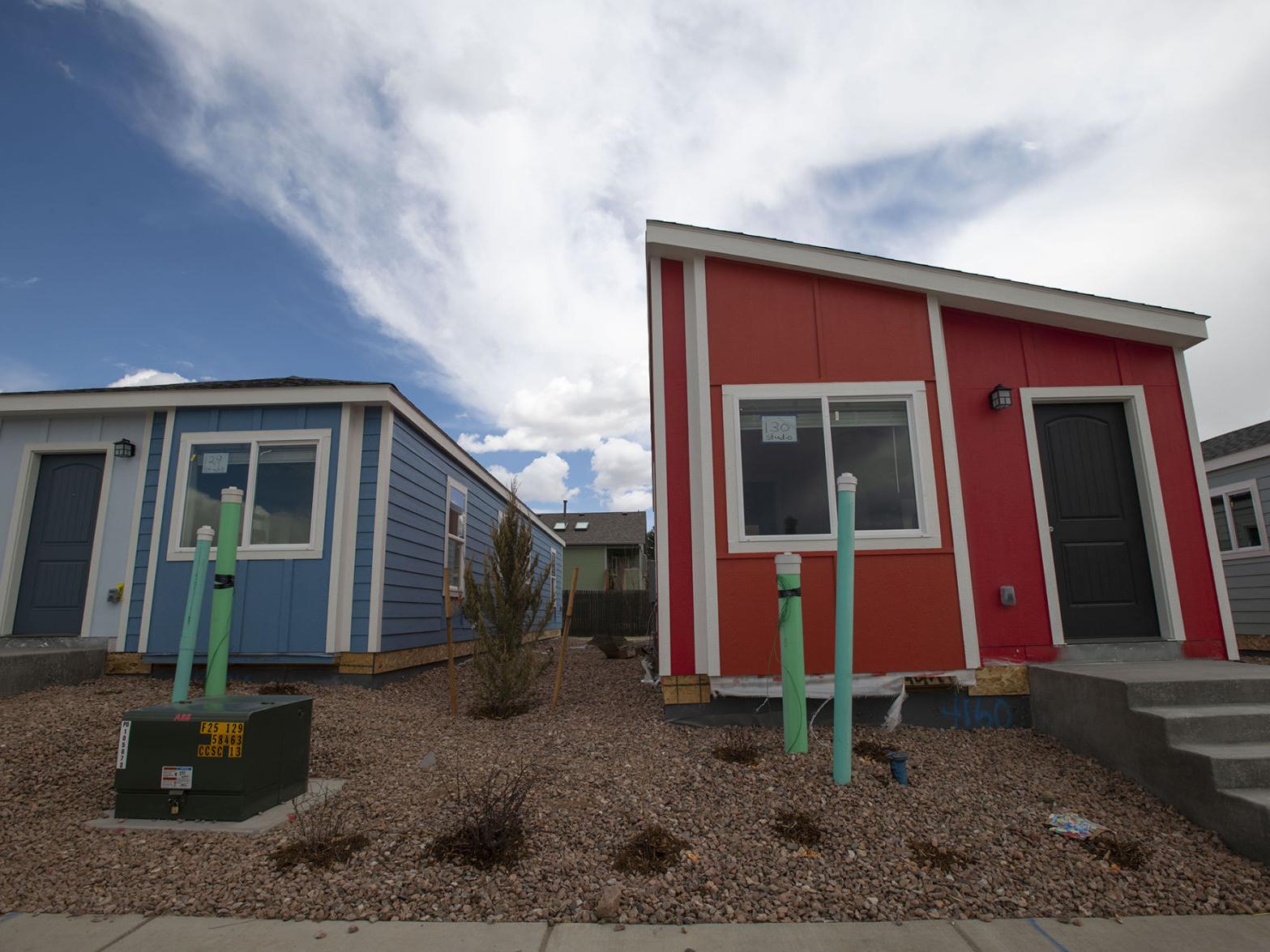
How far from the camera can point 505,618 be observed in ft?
18.4

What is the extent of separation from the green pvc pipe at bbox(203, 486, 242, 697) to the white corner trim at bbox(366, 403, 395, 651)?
1.94 meters

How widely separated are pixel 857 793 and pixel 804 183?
6.10 m

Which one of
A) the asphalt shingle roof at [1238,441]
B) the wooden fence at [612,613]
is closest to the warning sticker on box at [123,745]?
the asphalt shingle roof at [1238,441]

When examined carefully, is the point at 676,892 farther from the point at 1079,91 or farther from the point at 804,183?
the point at 1079,91

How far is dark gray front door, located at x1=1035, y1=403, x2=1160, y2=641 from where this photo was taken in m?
5.07

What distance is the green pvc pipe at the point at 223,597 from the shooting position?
14.5 feet

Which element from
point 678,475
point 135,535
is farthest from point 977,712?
point 135,535

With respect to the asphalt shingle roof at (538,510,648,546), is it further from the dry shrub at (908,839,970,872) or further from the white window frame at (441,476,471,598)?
the dry shrub at (908,839,970,872)

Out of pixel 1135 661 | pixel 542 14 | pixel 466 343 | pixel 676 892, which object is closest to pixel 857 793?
pixel 676 892

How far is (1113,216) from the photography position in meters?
6.63

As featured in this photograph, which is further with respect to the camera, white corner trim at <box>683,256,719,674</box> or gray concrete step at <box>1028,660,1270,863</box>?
white corner trim at <box>683,256,719,674</box>

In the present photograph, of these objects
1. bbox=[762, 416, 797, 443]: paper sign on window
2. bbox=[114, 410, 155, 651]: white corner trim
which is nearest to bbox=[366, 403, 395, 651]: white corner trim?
bbox=[114, 410, 155, 651]: white corner trim

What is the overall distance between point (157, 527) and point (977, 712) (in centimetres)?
800

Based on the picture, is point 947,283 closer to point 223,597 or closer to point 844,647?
point 844,647
